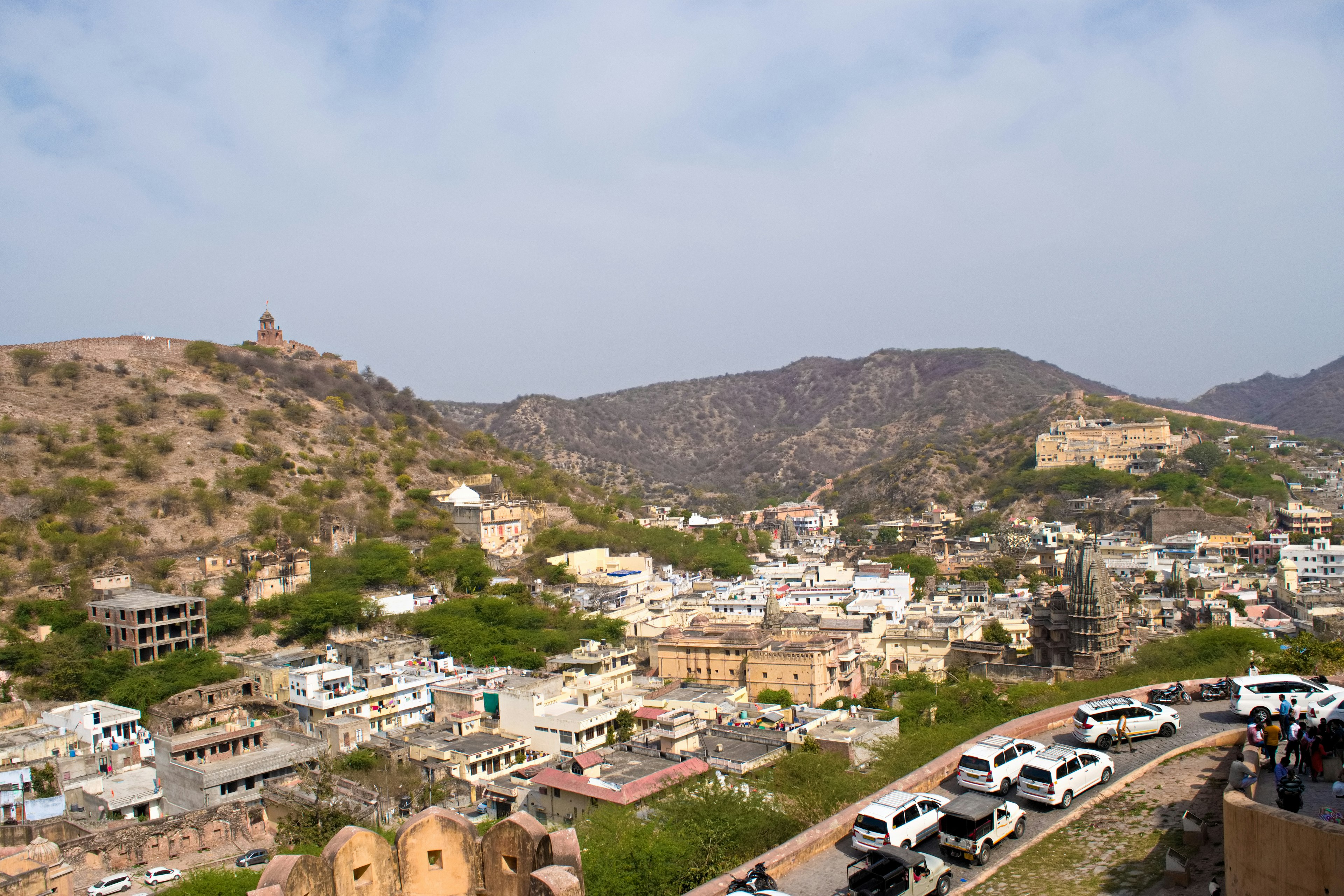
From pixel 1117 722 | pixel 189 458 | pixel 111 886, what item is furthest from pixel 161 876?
pixel 189 458

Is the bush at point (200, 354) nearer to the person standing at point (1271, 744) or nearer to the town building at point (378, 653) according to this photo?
the town building at point (378, 653)

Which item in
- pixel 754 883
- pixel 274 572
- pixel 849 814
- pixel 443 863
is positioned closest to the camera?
pixel 443 863

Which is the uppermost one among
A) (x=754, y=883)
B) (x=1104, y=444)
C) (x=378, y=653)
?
(x=1104, y=444)

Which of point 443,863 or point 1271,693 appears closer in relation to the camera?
point 443,863

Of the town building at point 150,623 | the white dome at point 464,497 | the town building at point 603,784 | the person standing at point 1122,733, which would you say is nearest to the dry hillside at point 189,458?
the white dome at point 464,497

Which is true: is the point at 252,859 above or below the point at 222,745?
below

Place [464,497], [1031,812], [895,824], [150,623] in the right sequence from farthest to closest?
[464,497] < [150,623] < [1031,812] < [895,824]

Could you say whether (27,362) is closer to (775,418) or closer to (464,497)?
(464,497)
